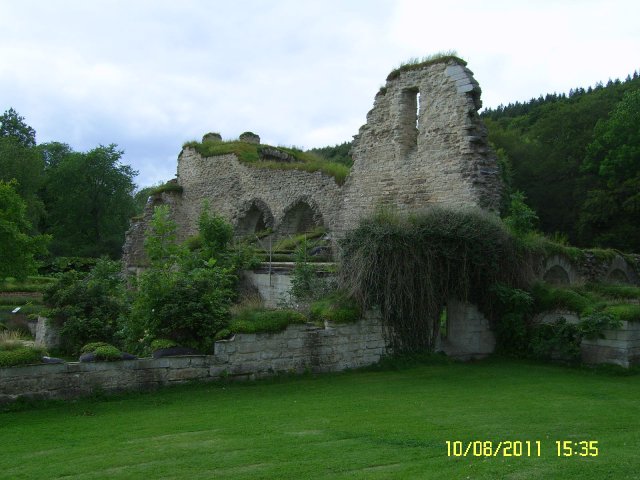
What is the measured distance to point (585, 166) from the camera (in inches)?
1378

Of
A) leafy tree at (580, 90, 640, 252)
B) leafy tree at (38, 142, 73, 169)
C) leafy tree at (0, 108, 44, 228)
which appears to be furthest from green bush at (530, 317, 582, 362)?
leafy tree at (38, 142, 73, 169)

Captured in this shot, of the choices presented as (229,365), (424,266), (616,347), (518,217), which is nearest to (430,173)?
(518,217)

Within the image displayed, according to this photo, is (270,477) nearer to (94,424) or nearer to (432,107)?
(94,424)

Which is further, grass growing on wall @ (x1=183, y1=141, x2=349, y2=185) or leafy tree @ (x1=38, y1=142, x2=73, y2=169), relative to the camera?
leafy tree @ (x1=38, y1=142, x2=73, y2=169)

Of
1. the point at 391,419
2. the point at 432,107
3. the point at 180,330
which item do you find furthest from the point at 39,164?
the point at 391,419

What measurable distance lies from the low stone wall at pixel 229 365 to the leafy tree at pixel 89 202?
38546 mm

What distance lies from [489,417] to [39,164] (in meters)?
44.4

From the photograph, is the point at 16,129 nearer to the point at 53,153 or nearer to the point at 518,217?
the point at 53,153

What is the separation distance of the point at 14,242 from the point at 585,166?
2948 centimetres

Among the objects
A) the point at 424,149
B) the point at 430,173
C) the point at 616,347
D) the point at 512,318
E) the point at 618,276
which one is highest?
the point at 424,149

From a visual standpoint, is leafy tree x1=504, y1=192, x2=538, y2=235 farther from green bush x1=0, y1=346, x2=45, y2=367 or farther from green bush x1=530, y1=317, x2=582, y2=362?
green bush x1=0, y1=346, x2=45, y2=367

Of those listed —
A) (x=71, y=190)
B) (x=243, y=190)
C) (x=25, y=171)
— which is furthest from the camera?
(x=71, y=190)

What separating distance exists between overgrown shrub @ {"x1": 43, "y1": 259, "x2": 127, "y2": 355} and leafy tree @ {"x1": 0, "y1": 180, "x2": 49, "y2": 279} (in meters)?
8.18

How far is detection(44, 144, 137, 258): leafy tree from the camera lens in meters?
46.8
